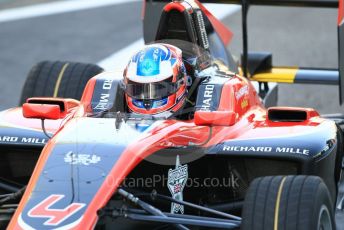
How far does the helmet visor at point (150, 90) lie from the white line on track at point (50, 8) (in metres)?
10.3

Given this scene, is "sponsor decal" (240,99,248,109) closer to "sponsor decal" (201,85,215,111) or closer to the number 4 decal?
"sponsor decal" (201,85,215,111)

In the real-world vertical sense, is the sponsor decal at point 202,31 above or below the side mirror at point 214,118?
above

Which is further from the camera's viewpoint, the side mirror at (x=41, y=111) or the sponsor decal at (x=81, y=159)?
the side mirror at (x=41, y=111)

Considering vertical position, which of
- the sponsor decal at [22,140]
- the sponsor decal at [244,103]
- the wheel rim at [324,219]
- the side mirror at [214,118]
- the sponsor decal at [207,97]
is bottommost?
the wheel rim at [324,219]

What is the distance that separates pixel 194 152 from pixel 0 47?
9165 mm

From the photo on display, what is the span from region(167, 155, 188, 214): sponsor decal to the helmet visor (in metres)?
0.64

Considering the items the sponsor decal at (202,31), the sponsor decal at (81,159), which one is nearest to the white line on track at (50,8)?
the sponsor decal at (202,31)

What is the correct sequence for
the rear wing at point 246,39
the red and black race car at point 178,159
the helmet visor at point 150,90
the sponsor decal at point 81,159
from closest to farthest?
the red and black race car at point 178,159, the sponsor decal at point 81,159, the helmet visor at point 150,90, the rear wing at point 246,39

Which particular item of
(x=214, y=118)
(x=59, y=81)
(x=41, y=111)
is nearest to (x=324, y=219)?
(x=214, y=118)

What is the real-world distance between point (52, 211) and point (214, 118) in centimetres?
138

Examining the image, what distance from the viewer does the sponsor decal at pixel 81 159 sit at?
23.3 ft

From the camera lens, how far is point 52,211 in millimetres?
6789

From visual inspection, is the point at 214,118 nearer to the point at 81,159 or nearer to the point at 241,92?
the point at 81,159

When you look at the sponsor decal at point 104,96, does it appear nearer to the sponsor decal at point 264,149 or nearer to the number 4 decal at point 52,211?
the sponsor decal at point 264,149
